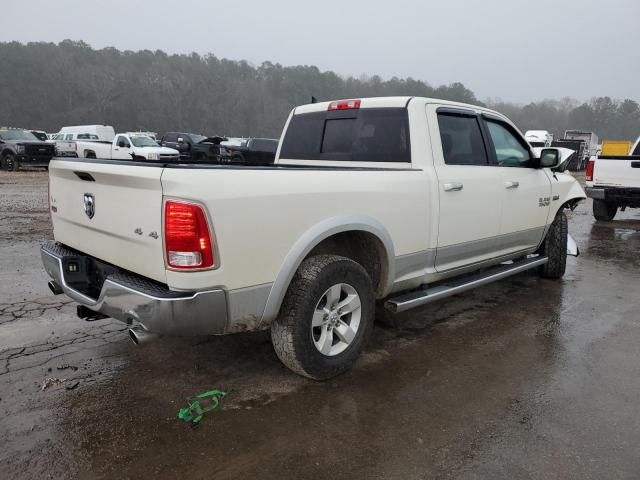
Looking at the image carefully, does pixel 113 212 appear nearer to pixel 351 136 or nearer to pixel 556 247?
pixel 351 136

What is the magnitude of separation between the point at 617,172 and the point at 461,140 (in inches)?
291

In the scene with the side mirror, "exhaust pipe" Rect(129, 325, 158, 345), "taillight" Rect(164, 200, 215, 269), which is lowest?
"exhaust pipe" Rect(129, 325, 158, 345)

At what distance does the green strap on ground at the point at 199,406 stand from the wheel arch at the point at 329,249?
22.3 inches

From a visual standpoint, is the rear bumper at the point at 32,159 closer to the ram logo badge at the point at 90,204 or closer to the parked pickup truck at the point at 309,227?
the parked pickup truck at the point at 309,227

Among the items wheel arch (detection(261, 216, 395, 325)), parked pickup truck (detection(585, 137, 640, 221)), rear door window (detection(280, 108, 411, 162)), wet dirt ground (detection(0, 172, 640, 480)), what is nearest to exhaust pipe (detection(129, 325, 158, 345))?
wet dirt ground (detection(0, 172, 640, 480))

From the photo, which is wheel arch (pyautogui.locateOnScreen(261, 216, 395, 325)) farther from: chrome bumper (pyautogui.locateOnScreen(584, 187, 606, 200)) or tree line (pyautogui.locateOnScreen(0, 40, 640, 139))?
tree line (pyautogui.locateOnScreen(0, 40, 640, 139))

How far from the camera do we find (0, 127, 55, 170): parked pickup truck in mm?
20812

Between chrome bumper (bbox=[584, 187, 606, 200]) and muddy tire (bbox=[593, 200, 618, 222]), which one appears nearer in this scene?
chrome bumper (bbox=[584, 187, 606, 200])

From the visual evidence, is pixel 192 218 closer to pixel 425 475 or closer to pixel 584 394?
pixel 425 475

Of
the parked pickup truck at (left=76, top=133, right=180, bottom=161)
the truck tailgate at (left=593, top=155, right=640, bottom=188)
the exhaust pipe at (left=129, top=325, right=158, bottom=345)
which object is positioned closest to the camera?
the exhaust pipe at (left=129, top=325, right=158, bottom=345)

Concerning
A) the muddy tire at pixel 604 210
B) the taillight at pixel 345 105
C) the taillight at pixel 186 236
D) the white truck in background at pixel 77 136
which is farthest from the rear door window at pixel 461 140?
the white truck in background at pixel 77 136

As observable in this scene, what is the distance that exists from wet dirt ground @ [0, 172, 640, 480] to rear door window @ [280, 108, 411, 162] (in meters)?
1.51

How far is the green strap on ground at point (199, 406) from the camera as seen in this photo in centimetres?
279

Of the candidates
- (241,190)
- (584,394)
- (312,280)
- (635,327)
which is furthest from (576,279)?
(241,190)
